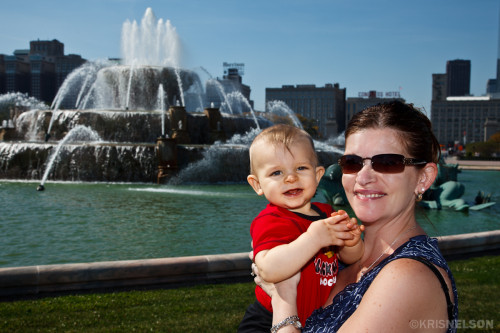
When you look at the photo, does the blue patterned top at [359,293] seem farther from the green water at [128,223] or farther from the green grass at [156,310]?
the green water at [128,223]

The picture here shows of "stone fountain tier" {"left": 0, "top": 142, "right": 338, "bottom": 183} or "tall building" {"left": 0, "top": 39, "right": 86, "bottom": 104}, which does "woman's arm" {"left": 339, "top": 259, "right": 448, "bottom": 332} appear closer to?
"stone fountain tier" {"left": 0, "top": 142, "right": 338, "bottom": 183}

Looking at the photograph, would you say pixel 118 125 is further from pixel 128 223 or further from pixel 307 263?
pixel 307 263

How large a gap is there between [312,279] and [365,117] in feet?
2.69

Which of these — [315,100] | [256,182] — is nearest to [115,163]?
[256,182]

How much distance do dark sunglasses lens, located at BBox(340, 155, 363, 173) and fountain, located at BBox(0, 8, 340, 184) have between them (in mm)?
19777

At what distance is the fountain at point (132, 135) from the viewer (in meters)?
22.2

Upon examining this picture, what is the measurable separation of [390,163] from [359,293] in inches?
23.1

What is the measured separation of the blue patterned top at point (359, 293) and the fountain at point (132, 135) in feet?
65.0

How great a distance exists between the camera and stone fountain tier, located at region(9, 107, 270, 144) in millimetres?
27453

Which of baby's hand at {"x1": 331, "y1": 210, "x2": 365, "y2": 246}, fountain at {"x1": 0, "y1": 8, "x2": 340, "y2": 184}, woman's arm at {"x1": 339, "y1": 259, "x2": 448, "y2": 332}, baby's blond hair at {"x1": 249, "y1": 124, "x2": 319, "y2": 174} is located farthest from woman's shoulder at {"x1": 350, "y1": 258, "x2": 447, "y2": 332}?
fountain at {"x1": 0, "y1": 8, "x2": 340, "y2": 184}

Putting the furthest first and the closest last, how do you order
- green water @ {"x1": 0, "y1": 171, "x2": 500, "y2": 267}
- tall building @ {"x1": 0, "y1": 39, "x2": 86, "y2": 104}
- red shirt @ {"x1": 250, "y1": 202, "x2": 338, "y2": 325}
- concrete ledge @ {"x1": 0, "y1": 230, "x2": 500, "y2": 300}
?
tall building @ {"x1": 0, "y1": 39, "x2": 86, "y2": 104} < green water @ {"x1": 0, "y1": 171, "x2": 500, "y2": 267} < concrete ledge @ {"x1": 0, "y1": 230, "x2": 500, "y2": 300} < red shirt @ {"x1": 250, "y1": 202, "x2": 338, "y2": 325}

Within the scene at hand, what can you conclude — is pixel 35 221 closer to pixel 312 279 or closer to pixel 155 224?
pixel 155 224

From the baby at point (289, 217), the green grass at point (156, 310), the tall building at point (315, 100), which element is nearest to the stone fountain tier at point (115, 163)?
the green grass at point (156, 310)

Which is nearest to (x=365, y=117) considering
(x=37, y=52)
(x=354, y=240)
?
(x=354, y=240)
